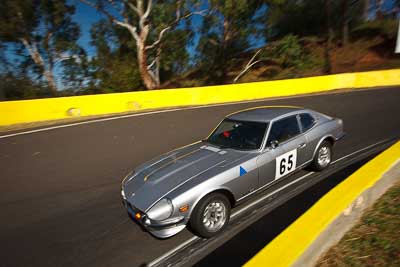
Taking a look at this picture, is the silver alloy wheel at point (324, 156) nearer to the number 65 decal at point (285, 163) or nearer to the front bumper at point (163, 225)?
the number 65 decal at point (285, 163)

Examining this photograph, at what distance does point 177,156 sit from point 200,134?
4.47 metres

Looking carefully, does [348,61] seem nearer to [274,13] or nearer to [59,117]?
[274,13]

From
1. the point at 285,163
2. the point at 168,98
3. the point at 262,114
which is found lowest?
the point at 285,163

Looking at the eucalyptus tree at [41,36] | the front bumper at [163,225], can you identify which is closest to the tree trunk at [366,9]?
the eucalyptus tree at [41,36]

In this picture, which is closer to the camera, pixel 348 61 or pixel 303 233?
pixel 303 233

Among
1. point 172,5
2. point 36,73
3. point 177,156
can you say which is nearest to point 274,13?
point 172,5

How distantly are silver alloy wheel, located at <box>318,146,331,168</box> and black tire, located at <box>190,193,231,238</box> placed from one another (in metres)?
2.50

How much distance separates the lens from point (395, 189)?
375 cm

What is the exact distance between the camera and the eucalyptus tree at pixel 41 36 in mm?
26125

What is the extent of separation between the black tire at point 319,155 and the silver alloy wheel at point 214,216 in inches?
93.7

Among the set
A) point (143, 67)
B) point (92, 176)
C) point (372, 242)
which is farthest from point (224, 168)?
point (143, 67)

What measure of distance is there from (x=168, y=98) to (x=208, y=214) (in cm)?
1094

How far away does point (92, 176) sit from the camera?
6188 millimetres

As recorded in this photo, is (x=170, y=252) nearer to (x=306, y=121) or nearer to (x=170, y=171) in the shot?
(x=170, y=171)
